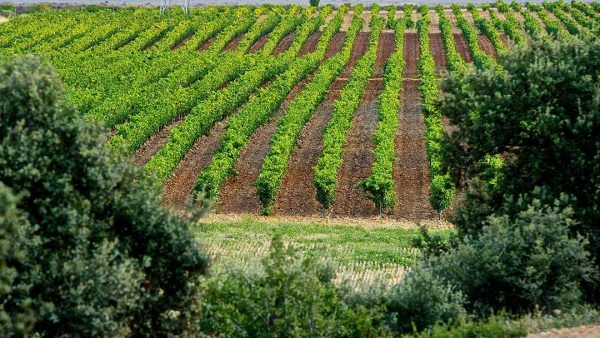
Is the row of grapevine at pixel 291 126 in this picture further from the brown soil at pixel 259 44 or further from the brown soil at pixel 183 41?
the brown soil at pixel 183 41

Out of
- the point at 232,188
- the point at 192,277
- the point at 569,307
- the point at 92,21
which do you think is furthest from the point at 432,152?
the point at 92,21

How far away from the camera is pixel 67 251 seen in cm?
1727

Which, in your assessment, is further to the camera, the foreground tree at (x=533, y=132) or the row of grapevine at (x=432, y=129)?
the row of grapevine at (x=432, y=129)

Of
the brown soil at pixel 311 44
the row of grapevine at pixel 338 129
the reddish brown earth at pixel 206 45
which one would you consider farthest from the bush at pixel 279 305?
the reddish brown earth at pixel 206 45

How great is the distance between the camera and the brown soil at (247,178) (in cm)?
4294

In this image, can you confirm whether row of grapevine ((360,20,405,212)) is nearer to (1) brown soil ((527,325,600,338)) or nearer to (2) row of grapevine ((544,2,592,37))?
(2) row of grapevine ((544,2,592,37))

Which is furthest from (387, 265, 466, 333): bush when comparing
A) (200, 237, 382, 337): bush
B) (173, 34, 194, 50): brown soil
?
(173, 34, 194, 50): brown soil

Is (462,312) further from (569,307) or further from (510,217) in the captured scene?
(510,217)

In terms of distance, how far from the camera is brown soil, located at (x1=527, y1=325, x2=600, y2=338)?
62.2 ft

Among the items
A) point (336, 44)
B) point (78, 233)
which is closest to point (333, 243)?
point (78, 233)

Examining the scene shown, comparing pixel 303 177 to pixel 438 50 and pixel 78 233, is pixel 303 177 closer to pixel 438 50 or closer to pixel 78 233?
pixel 78 233

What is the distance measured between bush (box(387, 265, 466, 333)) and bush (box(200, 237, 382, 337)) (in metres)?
1.60

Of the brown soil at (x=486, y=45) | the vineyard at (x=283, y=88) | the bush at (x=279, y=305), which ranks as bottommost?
the brown soil at (x=486, y=45)

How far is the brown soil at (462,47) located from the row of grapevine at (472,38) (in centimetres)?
44
